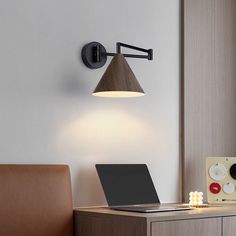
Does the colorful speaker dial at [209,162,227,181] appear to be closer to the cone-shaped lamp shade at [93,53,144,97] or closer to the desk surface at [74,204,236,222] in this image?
the desk surface at [74,204,236,222]

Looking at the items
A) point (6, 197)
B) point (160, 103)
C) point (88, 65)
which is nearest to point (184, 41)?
point (160, 103)

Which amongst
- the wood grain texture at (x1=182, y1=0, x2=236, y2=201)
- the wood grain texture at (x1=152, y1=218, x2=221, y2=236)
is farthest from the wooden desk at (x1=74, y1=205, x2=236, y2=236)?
the wood grain texture at (x1=182, y1=0, x2=236, y2=201)

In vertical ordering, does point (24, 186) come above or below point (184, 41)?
below

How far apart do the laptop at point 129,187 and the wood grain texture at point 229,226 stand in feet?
0.53

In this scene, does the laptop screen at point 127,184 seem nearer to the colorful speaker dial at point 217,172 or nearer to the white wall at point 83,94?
the white wall at point 83,94

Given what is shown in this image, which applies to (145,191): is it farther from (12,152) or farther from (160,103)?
(12,152)

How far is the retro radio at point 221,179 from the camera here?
256 cm

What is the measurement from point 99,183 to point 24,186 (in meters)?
0.40

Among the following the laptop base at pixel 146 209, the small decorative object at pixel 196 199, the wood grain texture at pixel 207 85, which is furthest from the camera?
the wood grain texture at pixel 207 85

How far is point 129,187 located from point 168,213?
1.09 ft

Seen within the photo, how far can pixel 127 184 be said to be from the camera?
94.7 inches

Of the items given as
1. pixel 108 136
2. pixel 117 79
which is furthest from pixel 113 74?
pixel 108 136

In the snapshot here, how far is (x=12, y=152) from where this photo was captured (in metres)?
2.17

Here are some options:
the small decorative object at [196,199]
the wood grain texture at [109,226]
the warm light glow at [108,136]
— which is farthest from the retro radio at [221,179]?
the wood grain texture at [109,226]
